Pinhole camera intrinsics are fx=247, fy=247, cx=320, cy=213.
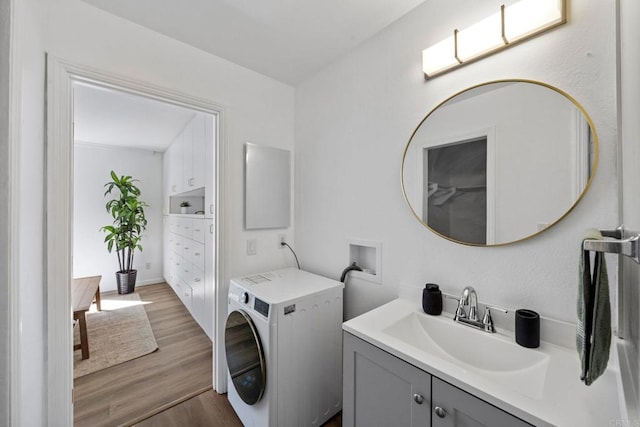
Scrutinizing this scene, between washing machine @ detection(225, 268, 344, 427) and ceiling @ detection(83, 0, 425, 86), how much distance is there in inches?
60.5

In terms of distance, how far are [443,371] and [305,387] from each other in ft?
2.98

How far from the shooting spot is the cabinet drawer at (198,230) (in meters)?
2.59

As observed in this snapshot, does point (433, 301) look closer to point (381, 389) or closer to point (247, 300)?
point (381, 389)

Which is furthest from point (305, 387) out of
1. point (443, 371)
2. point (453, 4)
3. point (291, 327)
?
point (453, 4)

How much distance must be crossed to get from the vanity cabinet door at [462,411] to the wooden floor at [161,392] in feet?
3.33

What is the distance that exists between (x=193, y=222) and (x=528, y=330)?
3.03 meters

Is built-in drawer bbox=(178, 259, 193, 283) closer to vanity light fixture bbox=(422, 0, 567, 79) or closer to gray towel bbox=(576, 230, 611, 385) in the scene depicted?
vanity light fixture bbox=(422, 0, 567, 79)

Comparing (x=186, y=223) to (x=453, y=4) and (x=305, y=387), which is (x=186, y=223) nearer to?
(x=305, y=387)

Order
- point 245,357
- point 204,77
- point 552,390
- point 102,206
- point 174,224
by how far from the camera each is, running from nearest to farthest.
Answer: point 552,390 < point 245,357 < point 204,77 < point 174,224 < point 102,206

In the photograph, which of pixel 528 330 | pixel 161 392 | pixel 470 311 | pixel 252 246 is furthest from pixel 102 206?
pixel 528 330

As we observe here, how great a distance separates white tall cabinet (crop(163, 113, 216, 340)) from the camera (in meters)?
2.32

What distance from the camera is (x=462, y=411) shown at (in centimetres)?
72

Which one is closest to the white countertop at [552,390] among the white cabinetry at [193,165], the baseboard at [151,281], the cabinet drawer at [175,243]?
the white cabinetry at [193,165]

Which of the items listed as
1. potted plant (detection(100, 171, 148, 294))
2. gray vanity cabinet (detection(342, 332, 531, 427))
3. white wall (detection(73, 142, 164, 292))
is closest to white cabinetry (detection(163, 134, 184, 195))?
white wall (detection(73, 142, 164, 292))
